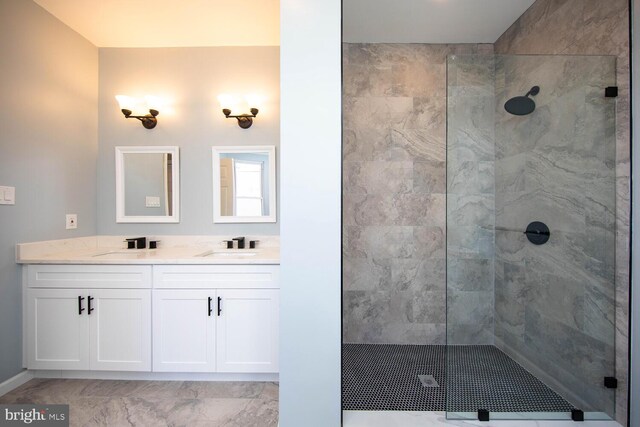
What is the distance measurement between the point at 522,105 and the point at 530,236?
758 mm

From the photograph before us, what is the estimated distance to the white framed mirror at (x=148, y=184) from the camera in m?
2.77

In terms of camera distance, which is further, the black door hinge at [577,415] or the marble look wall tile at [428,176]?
the marble look wall tile at [428,176]

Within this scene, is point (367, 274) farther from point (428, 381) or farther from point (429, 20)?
point (429, 20)

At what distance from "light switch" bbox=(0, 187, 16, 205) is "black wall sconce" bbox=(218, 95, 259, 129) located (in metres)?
1.62

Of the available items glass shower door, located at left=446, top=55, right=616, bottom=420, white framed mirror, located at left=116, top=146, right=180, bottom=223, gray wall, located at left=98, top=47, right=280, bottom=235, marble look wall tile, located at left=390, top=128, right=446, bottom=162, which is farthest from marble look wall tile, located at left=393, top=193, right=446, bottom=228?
white framed mirror, located at left=116, top=146, right=180, bottom=223

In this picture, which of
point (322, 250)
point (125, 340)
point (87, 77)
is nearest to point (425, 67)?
point (322, 250)

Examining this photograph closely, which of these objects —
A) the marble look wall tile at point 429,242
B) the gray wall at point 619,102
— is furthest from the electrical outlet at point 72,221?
the gray wall at point 619,102

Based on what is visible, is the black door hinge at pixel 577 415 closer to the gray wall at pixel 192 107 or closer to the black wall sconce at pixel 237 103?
the gray wall at pixel 192 107

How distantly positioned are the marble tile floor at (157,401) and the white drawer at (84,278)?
70 centimetres

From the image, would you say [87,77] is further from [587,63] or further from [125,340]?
[587,63]

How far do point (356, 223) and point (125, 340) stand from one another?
201 cm

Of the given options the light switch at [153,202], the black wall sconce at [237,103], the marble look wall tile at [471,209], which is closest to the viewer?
the marble look wall tile at [471,209]

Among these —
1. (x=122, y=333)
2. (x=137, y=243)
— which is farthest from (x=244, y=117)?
(x=122, y=333)

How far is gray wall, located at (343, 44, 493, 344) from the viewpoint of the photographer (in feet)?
8.79
